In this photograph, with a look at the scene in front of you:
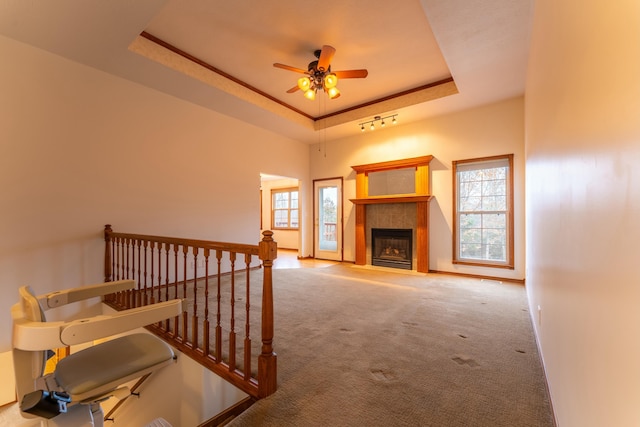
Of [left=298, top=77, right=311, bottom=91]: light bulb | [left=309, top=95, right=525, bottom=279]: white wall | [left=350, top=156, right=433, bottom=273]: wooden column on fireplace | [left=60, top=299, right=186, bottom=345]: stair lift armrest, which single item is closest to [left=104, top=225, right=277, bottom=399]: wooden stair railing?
[left=60, top=299, right=186, bottom=345]: stair lift armrest

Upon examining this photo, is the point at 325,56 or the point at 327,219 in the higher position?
the point at 325,56

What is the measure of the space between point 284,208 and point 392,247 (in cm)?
460

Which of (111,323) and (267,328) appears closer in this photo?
(111,323)

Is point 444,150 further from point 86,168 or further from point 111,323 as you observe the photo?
point 86,168

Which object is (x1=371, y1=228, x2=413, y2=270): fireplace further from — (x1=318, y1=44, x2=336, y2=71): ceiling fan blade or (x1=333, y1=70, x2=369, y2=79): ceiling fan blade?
(x1=318, y1=44, x2=336, y2=71): ceiling fan blade

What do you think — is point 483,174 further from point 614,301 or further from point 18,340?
point 18,340

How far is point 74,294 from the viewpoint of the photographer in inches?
65.1

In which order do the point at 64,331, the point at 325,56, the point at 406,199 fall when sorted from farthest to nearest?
1. the point at 406,199
2. the point at 325,56
3. the point at 64,331

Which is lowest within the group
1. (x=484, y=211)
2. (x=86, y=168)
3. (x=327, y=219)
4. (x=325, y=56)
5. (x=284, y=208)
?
(x=327, y=219)

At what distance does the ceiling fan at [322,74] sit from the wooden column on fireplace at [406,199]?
2.42 m

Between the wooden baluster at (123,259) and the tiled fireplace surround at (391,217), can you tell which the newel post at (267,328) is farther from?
the tiled fireplace surround at (391,217)

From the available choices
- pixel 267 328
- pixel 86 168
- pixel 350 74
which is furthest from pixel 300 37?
pixel 267 328

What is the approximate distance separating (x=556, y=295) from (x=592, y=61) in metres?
1.20

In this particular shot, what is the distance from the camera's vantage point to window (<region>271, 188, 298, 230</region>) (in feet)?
29.2
